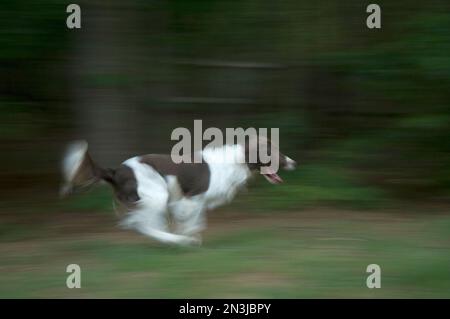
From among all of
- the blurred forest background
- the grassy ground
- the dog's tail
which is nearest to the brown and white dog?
the dog's tail

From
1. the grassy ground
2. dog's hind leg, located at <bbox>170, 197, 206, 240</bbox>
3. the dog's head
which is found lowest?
the grassy ground

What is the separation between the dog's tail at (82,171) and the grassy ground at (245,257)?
0.75 metres

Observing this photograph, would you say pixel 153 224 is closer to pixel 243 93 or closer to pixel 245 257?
pixel 245 257

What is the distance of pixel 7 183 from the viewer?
11.7 metres

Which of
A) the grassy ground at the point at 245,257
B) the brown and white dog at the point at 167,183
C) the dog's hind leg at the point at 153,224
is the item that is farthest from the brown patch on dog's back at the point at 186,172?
the grassy ground at the point at 245,257

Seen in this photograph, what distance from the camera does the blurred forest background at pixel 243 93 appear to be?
10.1 m

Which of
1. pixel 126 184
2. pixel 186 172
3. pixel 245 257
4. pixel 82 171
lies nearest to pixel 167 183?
pixel 186 172

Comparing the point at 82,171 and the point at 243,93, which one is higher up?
the point at 243,93

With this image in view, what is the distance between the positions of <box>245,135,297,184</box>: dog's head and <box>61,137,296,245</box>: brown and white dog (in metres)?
0.02

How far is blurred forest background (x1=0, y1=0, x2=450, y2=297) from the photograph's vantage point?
10109 millimetres

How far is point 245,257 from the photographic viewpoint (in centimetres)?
736

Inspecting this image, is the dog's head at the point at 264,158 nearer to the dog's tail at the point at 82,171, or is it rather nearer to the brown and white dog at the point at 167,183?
the brown and white dog at the point at 167,183

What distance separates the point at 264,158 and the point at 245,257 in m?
1.45

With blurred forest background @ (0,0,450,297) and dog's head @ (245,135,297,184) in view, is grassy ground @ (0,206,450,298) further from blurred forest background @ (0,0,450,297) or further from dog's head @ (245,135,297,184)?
dog's head @ (245,135,297,184)
